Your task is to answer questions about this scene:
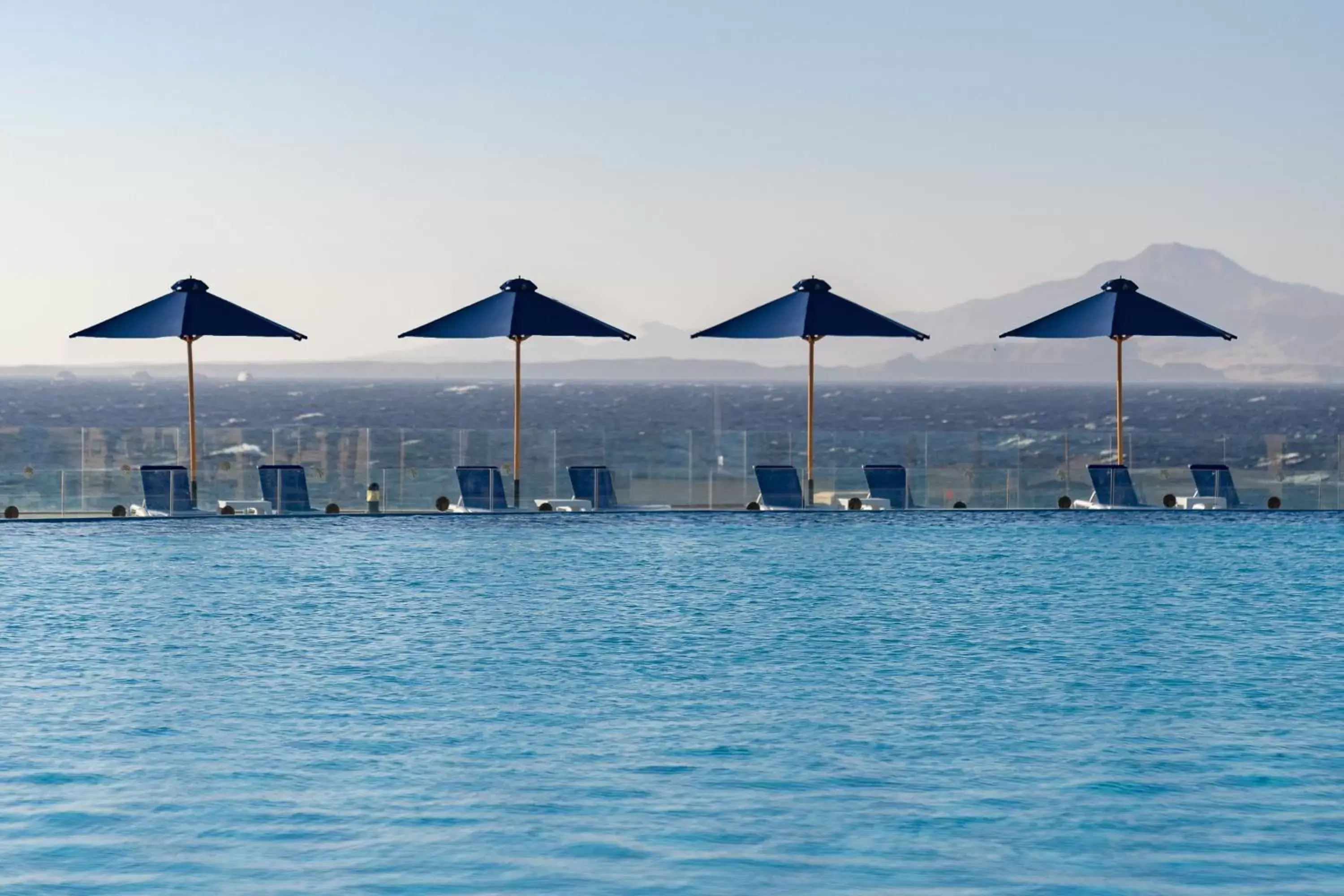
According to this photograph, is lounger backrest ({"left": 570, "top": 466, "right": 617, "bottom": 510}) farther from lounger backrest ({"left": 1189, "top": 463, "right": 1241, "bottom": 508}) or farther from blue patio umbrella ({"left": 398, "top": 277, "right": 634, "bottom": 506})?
lounger backrest ({"left": 1189, "top": 463, "right": 1241, "bottom": 508})

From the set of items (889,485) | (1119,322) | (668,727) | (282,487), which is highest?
(1119,322)

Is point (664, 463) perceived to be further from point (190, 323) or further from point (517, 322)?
point (190, 323)

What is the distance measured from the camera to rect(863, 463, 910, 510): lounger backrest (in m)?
24.6

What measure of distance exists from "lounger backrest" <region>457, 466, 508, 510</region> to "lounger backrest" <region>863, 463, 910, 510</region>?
529 centimetres

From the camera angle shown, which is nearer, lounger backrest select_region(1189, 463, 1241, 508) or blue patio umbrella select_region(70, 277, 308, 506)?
blue patio umbrella select_region(70, 277, 308, 506)

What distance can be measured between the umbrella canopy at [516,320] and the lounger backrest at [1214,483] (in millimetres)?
8389

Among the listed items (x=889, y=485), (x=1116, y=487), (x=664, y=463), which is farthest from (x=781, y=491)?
(x=1116, y=487)

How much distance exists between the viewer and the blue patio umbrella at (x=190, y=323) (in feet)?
74.8

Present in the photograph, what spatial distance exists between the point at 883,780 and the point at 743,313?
54.1ft

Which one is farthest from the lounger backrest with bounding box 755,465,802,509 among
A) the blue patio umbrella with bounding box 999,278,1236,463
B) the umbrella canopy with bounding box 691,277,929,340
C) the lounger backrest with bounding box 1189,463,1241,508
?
the lounger backrest with bounding box 1189,463,1241,508

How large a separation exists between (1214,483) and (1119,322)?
8.99 ft

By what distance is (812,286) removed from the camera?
2462cm

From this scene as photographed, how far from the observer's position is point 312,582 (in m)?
16.7

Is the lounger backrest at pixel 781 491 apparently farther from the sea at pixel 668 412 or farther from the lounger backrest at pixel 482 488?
the sea at pixel 668 412
